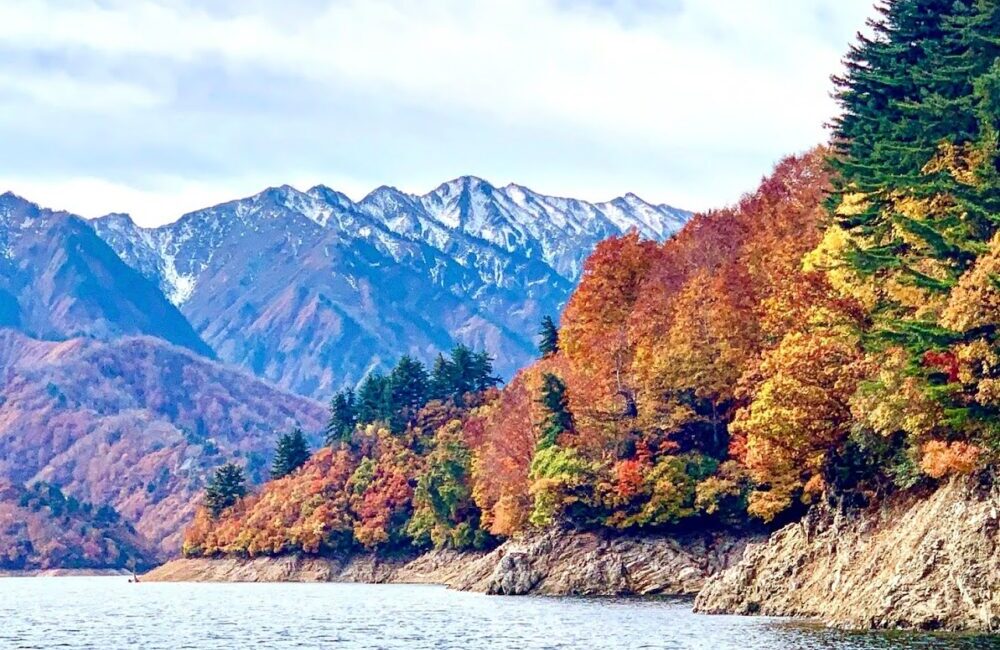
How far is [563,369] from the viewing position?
5620 inches

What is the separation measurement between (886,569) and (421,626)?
89.1 feet

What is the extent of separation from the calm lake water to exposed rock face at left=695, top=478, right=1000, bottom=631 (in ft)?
9.23

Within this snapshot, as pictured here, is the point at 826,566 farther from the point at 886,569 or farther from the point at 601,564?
the point at 601,564

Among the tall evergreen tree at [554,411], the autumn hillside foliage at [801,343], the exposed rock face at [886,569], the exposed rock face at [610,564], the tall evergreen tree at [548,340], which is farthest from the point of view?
the tall evergreen tree at [548,340]

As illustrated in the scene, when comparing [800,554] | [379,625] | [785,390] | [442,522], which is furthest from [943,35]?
[442,522]

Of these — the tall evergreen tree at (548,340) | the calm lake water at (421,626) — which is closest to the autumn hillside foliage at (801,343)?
the calm lake water at (421,626)

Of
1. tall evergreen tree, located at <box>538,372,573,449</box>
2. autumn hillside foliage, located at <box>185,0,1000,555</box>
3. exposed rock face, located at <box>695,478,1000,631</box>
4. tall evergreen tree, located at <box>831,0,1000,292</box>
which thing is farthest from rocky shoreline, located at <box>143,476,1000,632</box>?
tall evergreen tree, located at <box>831,0,1000,292</box>

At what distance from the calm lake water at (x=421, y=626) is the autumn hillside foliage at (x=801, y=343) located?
1200cm

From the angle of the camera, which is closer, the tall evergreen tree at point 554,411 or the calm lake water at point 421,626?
the calm lake water at point 421,626

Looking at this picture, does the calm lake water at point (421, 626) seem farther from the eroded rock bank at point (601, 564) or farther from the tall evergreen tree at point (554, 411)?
the tall evergreen tree at point (554, 411)

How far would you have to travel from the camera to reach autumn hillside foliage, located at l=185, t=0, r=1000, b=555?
237 ft

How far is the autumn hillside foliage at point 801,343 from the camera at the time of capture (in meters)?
72.3

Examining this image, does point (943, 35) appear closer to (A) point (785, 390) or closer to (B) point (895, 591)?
(A) point (785, 390)

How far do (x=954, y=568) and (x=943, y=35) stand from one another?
39.4 m
